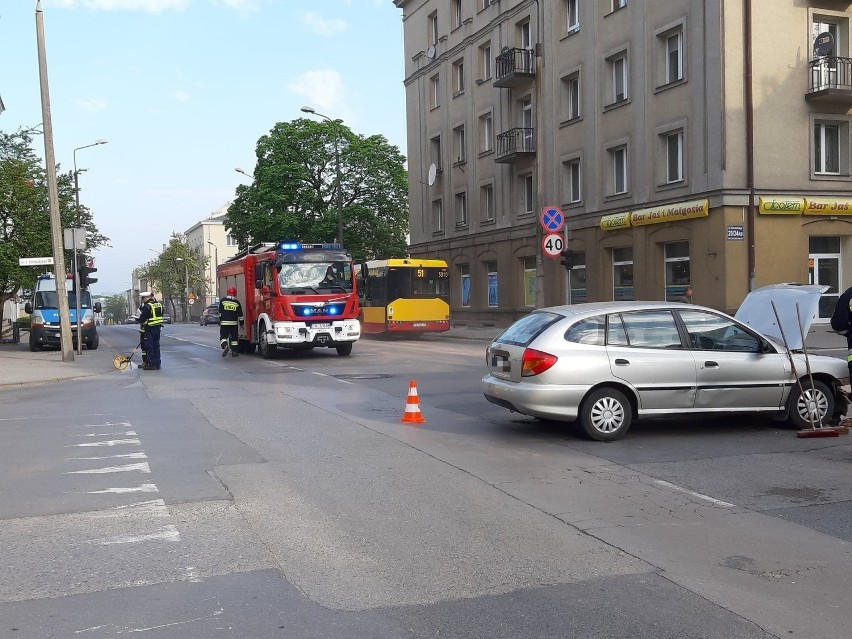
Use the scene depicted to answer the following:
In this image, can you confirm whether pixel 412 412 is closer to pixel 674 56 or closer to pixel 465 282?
pixel 674 56

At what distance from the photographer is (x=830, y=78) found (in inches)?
1005

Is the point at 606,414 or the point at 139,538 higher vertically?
the point at 606,414

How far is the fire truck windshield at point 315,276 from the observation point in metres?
21.7

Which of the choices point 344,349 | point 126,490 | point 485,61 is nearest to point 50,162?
point 344,349

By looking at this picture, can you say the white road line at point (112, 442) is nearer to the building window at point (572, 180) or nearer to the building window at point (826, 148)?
the building window at point (826, 148)

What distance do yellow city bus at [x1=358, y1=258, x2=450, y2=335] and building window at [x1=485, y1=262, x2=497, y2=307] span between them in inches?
257

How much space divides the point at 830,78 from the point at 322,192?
34.5 metres

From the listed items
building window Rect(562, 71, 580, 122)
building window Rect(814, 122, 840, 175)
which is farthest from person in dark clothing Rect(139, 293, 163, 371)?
building window Rect(814, 122, 840, 175)

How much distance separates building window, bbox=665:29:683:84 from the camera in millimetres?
26531

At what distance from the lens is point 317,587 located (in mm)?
4863

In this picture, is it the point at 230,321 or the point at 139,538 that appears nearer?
the point at 139,538

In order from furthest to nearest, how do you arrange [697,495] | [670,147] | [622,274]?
1. [622,274]
2. [670,147]
3. [697,495]

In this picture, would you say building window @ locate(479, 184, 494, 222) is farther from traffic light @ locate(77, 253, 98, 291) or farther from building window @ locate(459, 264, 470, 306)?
traffic light @ locate(77, 253, 98, 291)

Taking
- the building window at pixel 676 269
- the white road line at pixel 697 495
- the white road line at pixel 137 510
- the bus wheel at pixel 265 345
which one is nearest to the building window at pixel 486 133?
the building window at pixel 676 269
